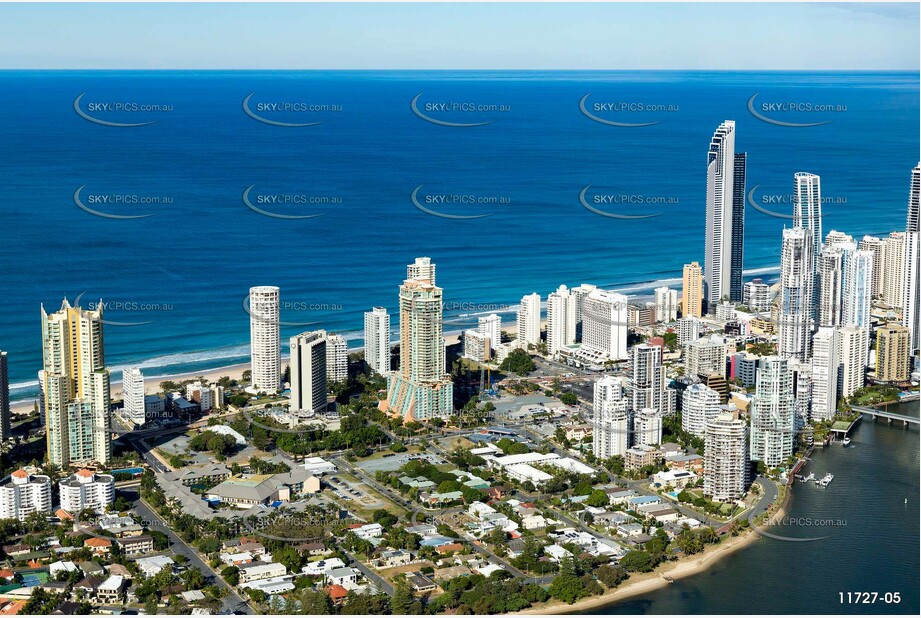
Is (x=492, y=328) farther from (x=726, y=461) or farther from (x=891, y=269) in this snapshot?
(x=891, y=269)

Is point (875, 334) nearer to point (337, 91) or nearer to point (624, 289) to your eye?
point (624, 289)

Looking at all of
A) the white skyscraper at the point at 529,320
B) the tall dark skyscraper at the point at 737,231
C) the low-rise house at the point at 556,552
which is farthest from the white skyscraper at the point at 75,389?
the tall dark skyscraper at the point at 737,231

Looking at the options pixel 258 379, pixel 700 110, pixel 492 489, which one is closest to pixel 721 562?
pixel 492 489

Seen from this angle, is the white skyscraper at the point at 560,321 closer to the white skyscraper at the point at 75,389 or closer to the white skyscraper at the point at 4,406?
the white skyscraper at the point at 75,389

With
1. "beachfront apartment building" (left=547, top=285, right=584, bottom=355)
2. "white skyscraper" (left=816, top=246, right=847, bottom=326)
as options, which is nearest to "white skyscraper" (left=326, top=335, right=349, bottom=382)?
"beachfront apartment building" (left=547, top=285, right=584, bottom=355)

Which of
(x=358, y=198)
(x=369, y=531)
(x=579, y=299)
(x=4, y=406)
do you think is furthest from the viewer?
(x=358, y=198)

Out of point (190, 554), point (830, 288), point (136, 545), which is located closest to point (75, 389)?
point (136, 545)
